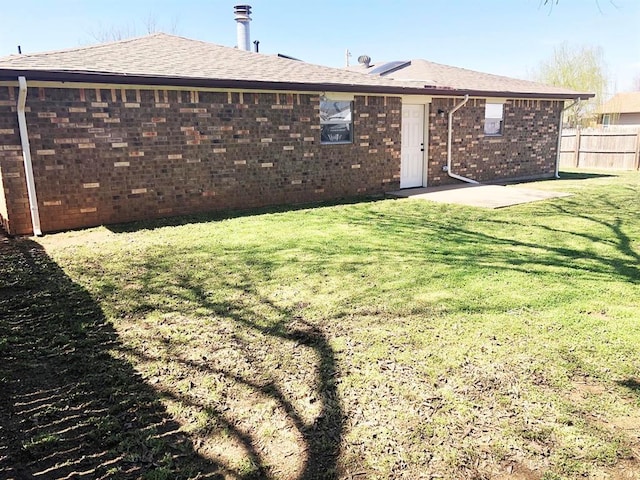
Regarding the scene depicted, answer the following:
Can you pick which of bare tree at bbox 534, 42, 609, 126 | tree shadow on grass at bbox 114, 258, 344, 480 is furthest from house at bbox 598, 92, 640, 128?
tree shadow on grass at bbox 114, 258, 344, 480

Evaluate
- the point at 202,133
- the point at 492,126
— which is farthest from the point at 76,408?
the point at 492,126

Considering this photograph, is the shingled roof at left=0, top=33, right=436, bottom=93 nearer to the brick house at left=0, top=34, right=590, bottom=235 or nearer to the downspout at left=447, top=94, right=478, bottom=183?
the brick house at left=0, top=34, right=590, bottom=235

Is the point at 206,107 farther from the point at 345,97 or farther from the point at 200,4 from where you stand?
the point at 200,4

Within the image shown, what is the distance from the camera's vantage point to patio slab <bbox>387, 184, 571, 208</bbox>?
1065 cm

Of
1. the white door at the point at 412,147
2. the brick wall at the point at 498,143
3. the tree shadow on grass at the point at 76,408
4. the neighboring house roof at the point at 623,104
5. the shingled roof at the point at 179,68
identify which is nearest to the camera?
the tree shadow on grass at the point at 76,408

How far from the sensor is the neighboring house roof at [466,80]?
14.6 meters

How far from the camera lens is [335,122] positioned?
1158cm

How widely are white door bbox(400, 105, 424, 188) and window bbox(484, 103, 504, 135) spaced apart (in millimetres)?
2736

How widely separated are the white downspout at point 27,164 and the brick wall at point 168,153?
10cm

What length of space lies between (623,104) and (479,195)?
1419 inches

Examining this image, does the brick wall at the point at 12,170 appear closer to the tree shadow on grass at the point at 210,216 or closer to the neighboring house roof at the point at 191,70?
the neighboring house roof at the point at 191,70

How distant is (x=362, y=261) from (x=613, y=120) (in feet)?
135

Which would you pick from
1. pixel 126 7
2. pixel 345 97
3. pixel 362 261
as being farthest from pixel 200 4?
pixel 362 261

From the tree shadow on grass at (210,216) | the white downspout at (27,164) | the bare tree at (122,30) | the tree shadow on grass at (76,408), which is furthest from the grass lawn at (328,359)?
the bare tree at (122,30)
